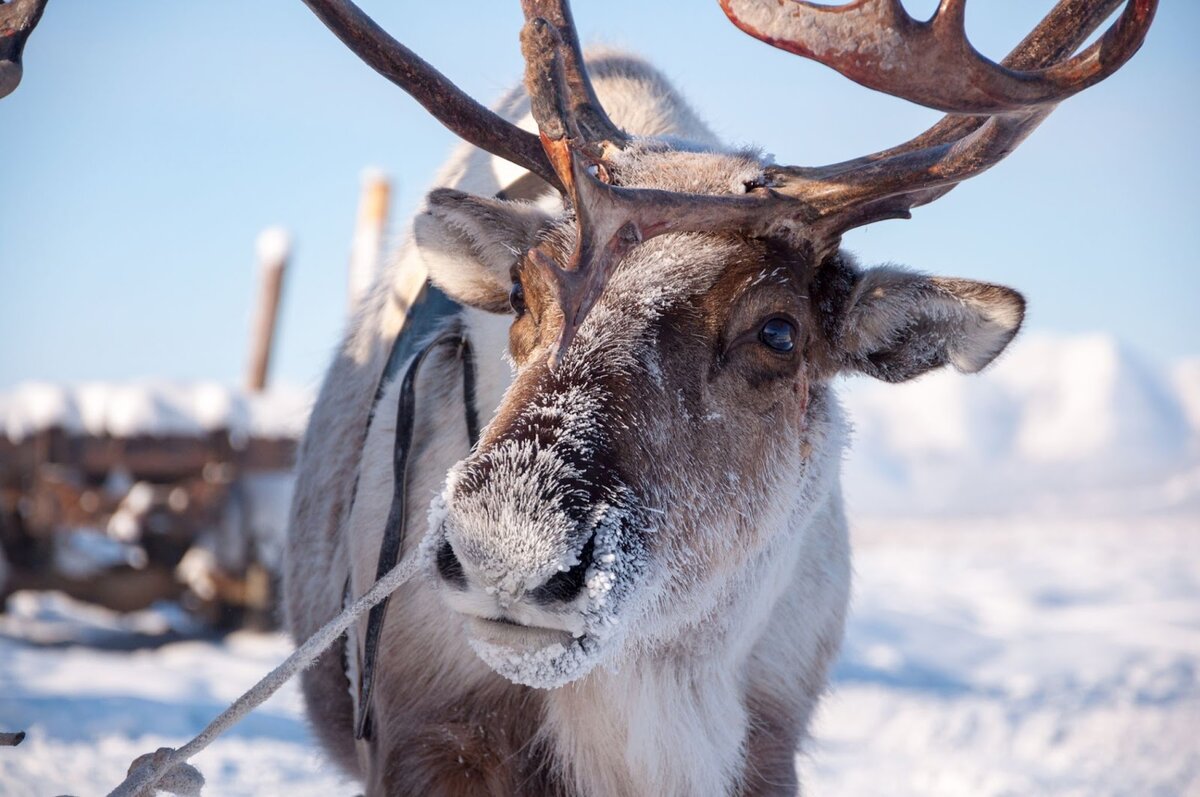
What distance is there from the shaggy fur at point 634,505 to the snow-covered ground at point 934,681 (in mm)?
634

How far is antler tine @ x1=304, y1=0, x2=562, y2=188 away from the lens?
3365mm

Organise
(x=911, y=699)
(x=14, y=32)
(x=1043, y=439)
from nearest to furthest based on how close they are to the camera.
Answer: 1. (x=14, y=32)
2. (x=911, y=699)
3. (x=1043, y=439)

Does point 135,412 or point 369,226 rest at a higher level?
point 369,226

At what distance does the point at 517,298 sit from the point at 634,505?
0.88 metres

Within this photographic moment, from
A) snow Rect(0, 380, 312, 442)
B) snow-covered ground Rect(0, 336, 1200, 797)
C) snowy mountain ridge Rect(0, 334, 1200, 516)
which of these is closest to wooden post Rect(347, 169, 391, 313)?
snow Rect(0, 380, 312, 442)

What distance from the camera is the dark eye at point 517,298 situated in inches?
127

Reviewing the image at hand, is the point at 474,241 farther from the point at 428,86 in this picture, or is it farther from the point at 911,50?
the point at 911,50

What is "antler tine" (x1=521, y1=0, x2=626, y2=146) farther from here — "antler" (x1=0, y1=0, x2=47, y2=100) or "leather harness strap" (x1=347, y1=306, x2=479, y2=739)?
"antler" (x1=0, y1=0, x2=47, y2=100)

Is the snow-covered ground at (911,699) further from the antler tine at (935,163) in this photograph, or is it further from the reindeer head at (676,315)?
the antler tine at (935,163)

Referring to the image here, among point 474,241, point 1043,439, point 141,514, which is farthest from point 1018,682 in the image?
point 1043,439

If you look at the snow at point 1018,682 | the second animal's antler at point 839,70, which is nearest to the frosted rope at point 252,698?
the second animal's antler at point 839,70

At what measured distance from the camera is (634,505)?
2.61 meters

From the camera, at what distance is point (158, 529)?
11.0m

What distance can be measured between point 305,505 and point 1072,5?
3324mm
